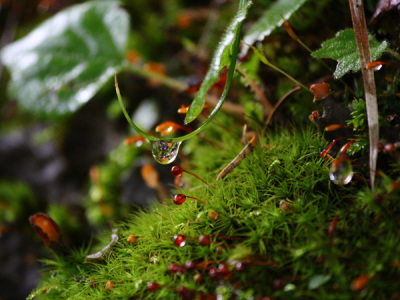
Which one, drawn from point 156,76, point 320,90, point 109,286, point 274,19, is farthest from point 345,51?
point 156,76

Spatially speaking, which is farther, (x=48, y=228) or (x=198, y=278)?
(x=48, y=228)

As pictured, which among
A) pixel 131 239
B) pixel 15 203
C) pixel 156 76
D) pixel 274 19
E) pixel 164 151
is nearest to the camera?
pixel 131 239

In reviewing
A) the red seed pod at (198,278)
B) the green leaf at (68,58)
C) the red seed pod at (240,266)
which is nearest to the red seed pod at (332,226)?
the red seed pod at (240,266)

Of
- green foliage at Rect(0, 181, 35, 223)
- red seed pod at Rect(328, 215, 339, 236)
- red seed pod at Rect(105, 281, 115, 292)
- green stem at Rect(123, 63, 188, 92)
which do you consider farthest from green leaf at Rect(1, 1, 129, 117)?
Result: red seed pod at Rect(328, 215, 339, 236)

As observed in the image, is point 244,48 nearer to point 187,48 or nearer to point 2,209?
point 187,48

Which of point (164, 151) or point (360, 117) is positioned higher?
point (164, 151)

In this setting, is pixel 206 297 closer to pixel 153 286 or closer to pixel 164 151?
pixel 153 286

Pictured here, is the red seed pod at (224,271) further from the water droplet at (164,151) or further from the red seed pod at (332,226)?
the water droplet at (164,151)
